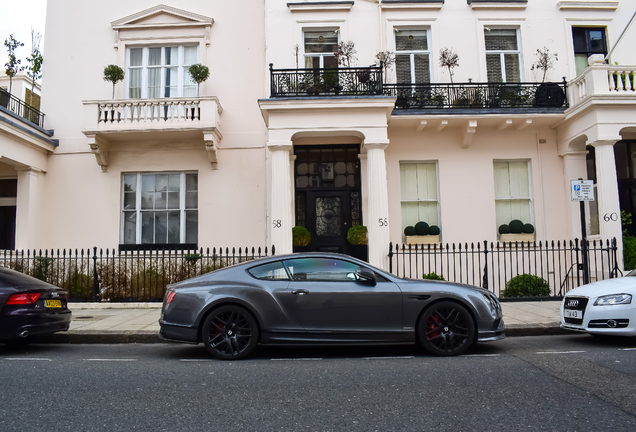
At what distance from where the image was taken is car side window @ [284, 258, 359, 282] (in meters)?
7.34

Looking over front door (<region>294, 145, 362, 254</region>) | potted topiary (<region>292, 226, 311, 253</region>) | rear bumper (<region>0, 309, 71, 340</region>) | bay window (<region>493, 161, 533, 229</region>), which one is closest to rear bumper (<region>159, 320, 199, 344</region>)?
rear bumper (<region>0, 309, 71, 340</region>)

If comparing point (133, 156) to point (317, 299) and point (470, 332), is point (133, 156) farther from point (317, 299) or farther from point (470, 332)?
point (470, 332)

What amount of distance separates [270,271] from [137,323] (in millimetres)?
4252

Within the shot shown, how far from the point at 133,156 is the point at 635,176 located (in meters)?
Answer: 15.5

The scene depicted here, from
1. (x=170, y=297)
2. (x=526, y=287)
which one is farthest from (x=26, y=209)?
(x=526, y=287)

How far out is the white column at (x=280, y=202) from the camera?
13375mm

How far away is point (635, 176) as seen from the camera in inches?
632

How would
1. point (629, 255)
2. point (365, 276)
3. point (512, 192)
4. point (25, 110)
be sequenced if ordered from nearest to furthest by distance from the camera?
point (365, 276) < point (629, 255) < point (512, 192) < point (25, 110)

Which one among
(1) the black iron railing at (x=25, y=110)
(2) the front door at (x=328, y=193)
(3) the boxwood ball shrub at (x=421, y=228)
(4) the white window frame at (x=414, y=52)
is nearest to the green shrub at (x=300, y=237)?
(2) the front door at (x=328, y=193)

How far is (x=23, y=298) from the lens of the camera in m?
7.87

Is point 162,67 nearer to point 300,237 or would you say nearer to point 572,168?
point 300,237

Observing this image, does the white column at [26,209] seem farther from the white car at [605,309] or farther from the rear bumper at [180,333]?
the white car at [605,309]

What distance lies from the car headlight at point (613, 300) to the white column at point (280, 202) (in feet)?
24.2

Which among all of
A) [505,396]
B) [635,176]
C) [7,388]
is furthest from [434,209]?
[7,388]
